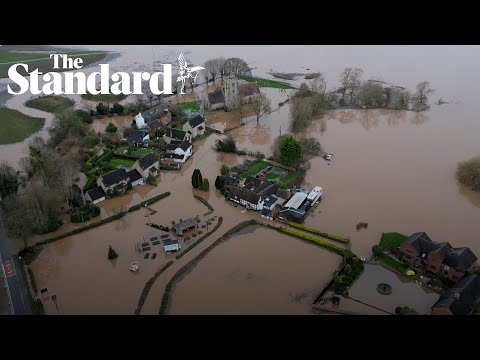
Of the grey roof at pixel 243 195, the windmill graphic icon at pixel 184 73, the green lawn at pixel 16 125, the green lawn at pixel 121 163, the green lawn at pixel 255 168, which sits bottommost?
the green lawn at pixel 16 125

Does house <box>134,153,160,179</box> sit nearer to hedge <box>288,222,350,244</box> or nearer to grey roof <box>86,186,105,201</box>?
grey roof <box>86,186,105,201</box>

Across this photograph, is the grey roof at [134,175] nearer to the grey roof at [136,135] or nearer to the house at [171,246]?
the grey roof at [136,135]

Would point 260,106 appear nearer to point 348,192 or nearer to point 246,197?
point 348,192

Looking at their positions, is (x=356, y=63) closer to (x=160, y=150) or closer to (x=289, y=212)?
(x=160, y=150)

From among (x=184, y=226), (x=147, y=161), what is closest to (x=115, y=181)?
(x=147, y=161)

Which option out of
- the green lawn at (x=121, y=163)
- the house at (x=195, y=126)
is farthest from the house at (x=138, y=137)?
the house at (x=195, y=126)

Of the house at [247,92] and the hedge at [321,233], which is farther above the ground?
the house at [247,92]

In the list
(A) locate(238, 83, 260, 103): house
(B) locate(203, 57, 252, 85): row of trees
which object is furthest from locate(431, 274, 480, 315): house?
(B) locate(203, 57, 252, 85): row of trees
